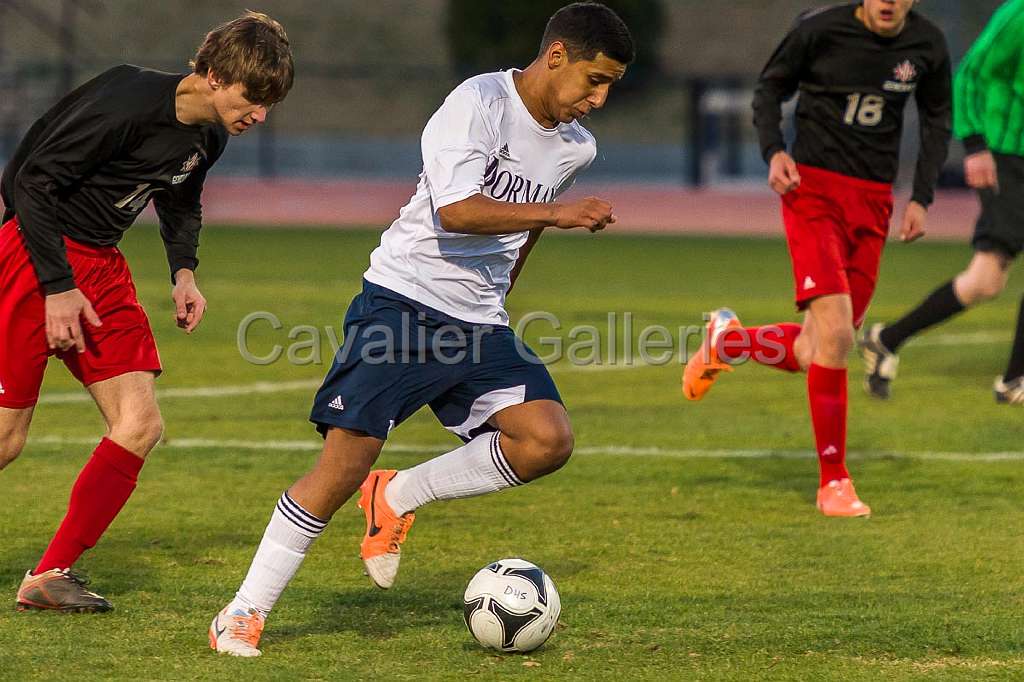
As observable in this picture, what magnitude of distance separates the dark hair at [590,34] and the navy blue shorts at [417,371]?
881mm

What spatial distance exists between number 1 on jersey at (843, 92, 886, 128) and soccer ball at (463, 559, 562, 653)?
2949mm

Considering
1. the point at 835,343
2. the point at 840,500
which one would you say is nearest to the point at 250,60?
the point at 835,343

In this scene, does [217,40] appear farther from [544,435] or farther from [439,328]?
[544,435]

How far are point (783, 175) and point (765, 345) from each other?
1003 millimetres

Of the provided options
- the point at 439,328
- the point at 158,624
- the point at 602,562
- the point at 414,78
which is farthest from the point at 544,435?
the point at 414,78

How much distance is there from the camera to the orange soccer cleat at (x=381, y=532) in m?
5.03

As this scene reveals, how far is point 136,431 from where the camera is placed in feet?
16.0

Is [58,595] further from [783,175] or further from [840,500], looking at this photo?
[783,175]

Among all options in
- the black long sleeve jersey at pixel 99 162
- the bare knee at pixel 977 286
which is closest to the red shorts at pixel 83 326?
the black long sleeve jersey at pixel 99 162

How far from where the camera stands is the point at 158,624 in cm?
468

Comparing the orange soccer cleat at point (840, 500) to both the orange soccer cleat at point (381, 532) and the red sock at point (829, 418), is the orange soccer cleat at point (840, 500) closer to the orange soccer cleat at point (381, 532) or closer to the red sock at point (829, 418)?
the red sock at point (829, 418)

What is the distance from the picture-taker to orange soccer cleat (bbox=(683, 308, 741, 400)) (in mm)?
7430

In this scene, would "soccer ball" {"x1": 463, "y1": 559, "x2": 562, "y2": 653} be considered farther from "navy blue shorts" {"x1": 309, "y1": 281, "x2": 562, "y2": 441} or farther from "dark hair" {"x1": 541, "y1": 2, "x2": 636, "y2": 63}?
"dark hair" {"x1": 541, "y1": 2, "x2": 636, "y2": 63}

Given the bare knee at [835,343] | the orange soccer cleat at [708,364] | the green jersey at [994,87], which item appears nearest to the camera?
the bare knee at [835,343]
